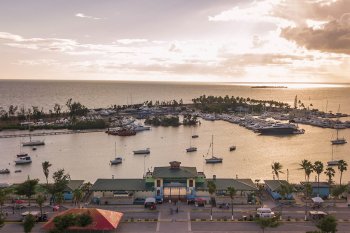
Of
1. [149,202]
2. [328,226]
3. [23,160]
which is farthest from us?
[23,160]

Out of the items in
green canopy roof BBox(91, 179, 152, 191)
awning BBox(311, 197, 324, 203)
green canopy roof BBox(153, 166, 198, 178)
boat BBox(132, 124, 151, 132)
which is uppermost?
boat BBox(132, 124, 151, 132)

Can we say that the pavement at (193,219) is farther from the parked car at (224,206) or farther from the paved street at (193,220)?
the parked car at (224,206)

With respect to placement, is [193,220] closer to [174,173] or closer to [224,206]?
[224,206]

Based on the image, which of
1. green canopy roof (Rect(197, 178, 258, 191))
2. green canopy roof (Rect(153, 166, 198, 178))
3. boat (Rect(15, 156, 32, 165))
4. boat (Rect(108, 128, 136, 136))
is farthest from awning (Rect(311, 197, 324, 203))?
boat (Rect(108, 128, 136, 136))

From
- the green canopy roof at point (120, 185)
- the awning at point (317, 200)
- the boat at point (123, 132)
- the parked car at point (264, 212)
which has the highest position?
the boat at point (123, 132)

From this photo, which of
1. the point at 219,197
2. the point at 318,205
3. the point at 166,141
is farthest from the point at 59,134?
the point at 318,205

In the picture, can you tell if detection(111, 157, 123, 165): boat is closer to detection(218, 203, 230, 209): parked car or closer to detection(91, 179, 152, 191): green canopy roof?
detection(91, 179, 152, 191): green canopy roof

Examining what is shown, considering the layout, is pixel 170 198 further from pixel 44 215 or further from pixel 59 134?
pixel 59 134

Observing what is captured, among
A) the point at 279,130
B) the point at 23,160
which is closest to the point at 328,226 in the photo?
the point at 23,160

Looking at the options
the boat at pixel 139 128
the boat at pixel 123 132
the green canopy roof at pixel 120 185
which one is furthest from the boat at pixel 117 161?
the boat at pixel 139 128
